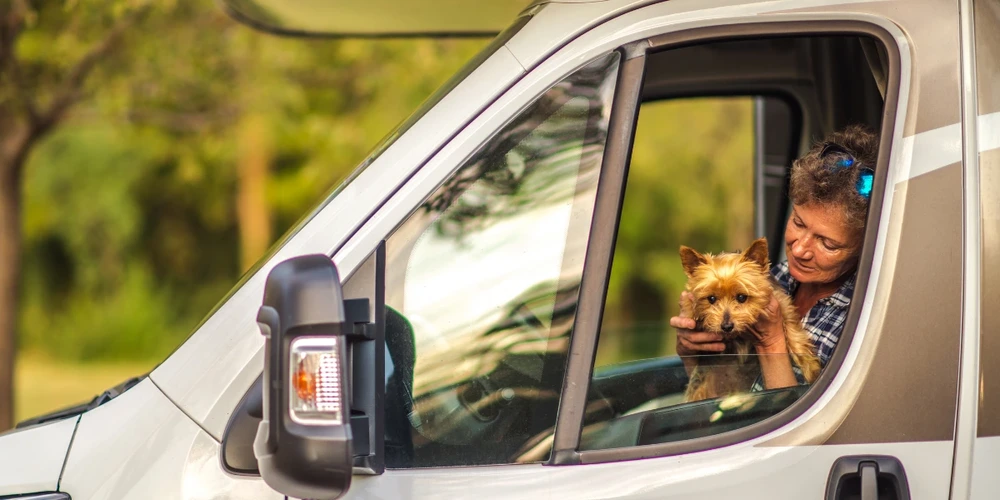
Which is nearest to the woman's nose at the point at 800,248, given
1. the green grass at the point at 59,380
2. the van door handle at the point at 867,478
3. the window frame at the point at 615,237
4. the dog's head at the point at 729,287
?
the dog's head at the point at 729,287

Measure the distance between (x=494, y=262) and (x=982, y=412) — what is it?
1.05 metres

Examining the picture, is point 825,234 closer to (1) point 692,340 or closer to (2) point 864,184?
(2) point 864,184

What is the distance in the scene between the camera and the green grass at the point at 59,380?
510 inches

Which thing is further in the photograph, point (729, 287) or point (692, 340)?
point (729, 287)

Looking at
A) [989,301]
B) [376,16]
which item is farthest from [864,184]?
[376,16]

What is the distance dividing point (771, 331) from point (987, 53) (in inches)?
33.3

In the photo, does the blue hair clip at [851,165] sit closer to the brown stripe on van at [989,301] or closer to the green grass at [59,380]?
the brown stripe on van at [989,301]

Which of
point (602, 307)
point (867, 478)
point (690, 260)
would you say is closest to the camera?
point (867, 478)

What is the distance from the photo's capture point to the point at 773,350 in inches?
97.2

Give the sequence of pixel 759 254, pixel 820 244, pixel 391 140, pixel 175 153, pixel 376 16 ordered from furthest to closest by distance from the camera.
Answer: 1. pixel 175 153
2. pixel 376 16
3. pixel 759 254
4. pixel 820 244
5. pixel 391 140

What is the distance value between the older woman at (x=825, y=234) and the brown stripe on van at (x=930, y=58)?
0.44m

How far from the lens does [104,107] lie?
24.6 feet

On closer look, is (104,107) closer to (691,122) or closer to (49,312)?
(691,122)

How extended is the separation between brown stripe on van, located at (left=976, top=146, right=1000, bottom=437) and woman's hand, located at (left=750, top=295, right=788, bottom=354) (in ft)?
1.57
